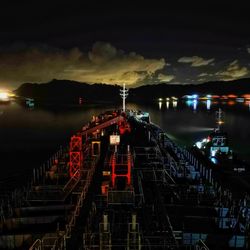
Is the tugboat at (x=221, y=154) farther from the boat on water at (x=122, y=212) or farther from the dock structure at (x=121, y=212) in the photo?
the dock structure at (x=121, y=212)

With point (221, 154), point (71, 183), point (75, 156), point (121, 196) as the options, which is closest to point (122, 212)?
point (121, 196)

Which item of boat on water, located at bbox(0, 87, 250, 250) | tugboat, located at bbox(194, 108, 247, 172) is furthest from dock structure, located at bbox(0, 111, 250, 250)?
tugboat, located at bbox(194, 108, 247, 172)

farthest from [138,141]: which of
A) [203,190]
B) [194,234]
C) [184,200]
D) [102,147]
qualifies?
[194,234]

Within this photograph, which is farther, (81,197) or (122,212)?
(81,197)

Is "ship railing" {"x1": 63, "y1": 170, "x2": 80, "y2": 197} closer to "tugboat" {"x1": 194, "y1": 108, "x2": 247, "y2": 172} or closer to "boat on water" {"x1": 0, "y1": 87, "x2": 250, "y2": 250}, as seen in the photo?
"boat on water" {"x1": 0, "y1": 87, "x2": 250, "y2": 250}

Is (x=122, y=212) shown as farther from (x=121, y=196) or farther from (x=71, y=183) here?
(x=71, y=183)

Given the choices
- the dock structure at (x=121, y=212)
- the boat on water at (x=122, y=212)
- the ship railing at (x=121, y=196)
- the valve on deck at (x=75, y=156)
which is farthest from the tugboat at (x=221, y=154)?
the ship railing at (x=121, y=196)

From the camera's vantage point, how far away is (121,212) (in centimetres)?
1962

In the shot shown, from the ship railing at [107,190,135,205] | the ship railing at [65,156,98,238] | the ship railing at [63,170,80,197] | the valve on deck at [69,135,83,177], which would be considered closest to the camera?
the ship railing at [65,156,98,238]

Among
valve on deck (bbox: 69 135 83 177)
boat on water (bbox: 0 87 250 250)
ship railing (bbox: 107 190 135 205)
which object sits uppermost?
valve on deck (bbox: 69 135 83 177)

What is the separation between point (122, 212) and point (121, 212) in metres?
0.06

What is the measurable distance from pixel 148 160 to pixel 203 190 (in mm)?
7569

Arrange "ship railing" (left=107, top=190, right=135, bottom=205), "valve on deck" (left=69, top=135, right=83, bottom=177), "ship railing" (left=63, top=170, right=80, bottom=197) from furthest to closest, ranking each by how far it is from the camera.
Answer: "valve on deck" (left=69, top=135, right=83, bottom=177) → "ship railing" (left=63, top=170, right=80, bottom=197) → "ship railing" (left=107, top=190, right=135, bottom=205)

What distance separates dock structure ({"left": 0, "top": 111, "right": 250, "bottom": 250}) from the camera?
54.1ft
